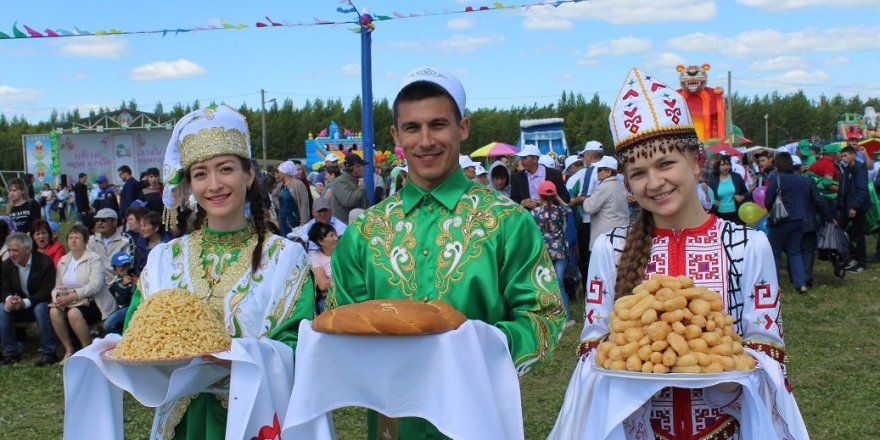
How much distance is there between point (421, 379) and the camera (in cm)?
211

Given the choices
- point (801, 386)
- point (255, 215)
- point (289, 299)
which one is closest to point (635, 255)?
point (289, 299)

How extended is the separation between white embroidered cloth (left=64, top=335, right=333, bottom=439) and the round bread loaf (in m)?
0.32

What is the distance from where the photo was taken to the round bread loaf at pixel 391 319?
6.72ft

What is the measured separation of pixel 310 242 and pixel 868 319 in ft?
20.4

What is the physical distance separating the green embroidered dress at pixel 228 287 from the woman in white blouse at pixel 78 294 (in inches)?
255

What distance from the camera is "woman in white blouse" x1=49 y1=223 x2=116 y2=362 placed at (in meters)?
8.94

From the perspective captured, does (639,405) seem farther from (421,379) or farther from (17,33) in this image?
(17,33)

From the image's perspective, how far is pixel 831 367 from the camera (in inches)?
298

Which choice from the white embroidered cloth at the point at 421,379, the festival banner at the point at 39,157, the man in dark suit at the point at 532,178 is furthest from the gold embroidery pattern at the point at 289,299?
the festival banner at the point at 39,157

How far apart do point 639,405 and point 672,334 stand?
20 cm

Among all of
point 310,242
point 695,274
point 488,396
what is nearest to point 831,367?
point 310,242

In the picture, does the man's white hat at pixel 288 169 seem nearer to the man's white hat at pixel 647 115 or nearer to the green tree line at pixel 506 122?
the man's white hat at pixel 647 115

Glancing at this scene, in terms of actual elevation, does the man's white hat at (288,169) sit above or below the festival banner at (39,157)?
below

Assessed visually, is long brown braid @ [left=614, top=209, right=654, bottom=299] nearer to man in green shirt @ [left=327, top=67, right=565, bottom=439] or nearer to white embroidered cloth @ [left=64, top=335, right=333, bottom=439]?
man in green shirt @ [left=327, top=67, right=565, bottom=439]
